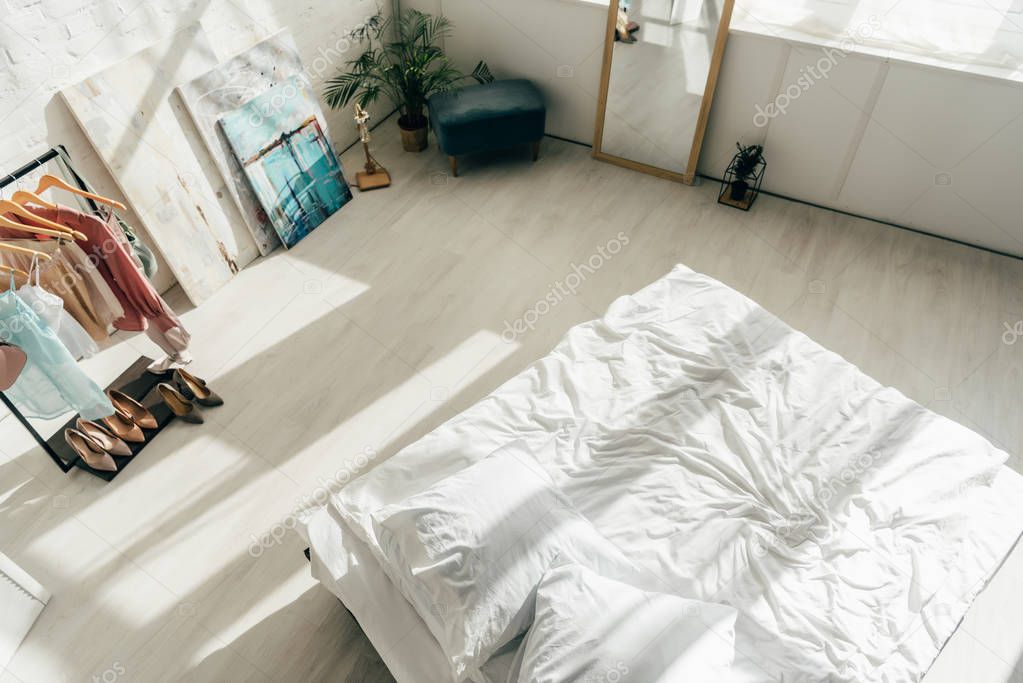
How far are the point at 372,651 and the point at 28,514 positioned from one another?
67.5 inches

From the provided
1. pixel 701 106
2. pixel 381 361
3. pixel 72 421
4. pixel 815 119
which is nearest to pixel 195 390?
pixel 72 421

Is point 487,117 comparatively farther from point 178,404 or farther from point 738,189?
point 178,404

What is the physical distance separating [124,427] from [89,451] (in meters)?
0.17

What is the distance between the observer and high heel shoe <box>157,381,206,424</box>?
3188mm

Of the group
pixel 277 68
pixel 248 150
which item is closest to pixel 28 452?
pixel 248 150

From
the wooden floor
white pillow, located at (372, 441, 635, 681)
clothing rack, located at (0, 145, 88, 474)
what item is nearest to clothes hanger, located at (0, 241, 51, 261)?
clothing rack, located at (0, 145, 88, 474)

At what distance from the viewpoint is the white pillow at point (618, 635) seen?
171 centimetres

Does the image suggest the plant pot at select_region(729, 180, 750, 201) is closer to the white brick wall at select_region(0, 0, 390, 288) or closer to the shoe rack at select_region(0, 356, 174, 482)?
the white brick wall at select_region(0, 0, 390, 288)

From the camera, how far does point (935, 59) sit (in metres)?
3.71

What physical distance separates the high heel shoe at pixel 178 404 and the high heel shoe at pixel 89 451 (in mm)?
341

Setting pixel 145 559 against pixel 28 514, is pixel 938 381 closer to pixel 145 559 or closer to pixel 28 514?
pixel 145 559

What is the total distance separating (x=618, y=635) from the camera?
1.77 meters

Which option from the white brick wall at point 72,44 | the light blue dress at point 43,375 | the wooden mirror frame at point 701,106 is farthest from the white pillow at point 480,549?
the wooden mirror frame at point 701,106

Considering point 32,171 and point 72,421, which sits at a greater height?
point 32,171
